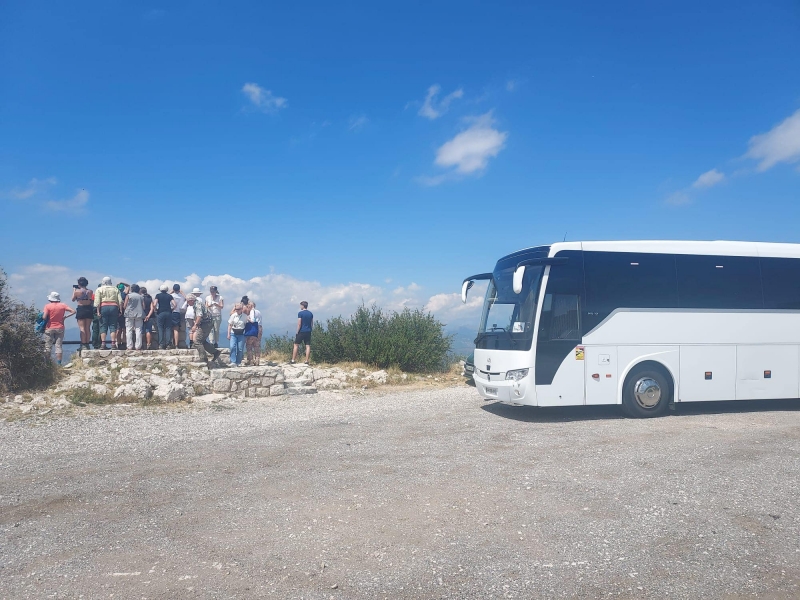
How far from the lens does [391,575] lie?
14.3 feet

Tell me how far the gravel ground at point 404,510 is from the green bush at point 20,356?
2843 millimetres

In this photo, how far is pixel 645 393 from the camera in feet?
34.7

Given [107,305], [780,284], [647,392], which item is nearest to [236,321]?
[107,305]

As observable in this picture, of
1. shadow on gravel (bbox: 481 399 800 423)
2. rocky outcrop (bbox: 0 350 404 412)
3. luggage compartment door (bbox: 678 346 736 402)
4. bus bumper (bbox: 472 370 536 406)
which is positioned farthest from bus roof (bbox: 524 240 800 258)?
rocky outcrop (bbox: 0 350 404 412)

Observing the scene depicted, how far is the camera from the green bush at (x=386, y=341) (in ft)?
64.0

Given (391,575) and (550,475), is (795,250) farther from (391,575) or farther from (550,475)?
(391,575)

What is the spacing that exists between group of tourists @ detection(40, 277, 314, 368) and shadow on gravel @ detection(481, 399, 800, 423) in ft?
24.0

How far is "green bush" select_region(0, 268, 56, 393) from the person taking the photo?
12438mm

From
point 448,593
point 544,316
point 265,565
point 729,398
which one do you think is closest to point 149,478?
point 265,565

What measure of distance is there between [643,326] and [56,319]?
13.5m

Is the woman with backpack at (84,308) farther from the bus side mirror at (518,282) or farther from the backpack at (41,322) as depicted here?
the bus side mirror at (518,282)

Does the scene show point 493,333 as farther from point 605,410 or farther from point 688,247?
point 688,247

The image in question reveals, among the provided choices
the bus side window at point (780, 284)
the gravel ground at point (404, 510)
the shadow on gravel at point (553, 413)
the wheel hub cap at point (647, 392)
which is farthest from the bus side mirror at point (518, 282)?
the bus side window at point (780, 284)

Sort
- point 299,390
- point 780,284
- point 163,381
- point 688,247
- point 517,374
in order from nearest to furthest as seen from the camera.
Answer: point 517,374
point 688,247
point 780,284
point 163,381
point 299,390
